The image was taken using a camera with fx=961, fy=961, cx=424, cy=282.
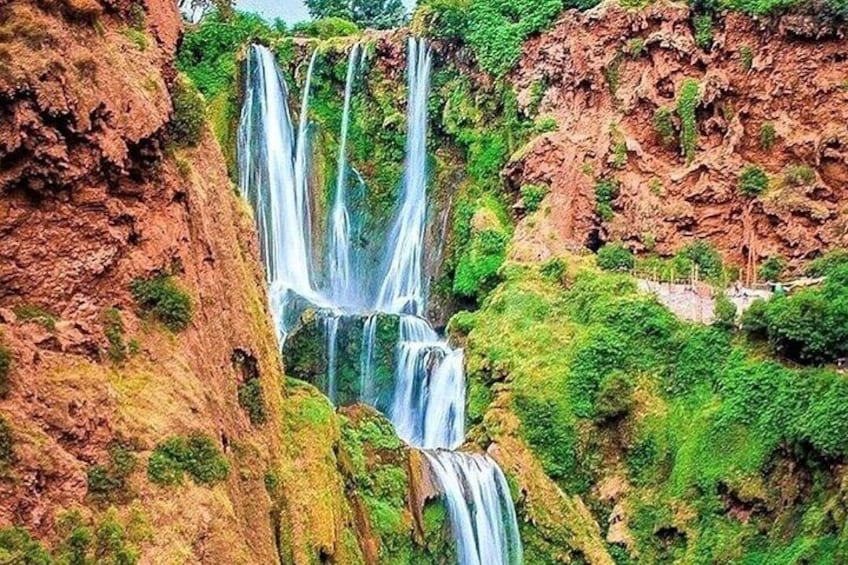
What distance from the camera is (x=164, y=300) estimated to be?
1387 centimetres

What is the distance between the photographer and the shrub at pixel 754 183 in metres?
30.8

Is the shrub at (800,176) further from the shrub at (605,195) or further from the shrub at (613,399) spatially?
the shrub at (613,399)

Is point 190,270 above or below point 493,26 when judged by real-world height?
below

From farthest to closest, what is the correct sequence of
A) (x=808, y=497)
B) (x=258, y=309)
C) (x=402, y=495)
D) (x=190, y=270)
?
(x=808, y=497) → (x=402, y=495) → (x=258, y=309) → (x=190, y=270)

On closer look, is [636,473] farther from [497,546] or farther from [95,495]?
[95,495]

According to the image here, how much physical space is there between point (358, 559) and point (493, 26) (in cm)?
2536

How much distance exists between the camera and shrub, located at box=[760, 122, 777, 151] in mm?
31312

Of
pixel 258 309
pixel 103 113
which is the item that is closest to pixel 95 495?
pixel 103 113

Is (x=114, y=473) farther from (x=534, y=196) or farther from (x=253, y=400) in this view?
(x=534, y=196)

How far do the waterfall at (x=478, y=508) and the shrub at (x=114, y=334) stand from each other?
10036mm

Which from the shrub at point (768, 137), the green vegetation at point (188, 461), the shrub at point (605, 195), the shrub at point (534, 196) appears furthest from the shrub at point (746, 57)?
the green vegetation at point (188, 461)

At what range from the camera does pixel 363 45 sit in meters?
40.7

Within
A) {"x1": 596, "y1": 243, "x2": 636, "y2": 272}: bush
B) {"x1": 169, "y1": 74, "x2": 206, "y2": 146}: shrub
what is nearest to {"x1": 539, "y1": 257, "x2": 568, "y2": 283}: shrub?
{"x1": 596, "y1": 243, "x2": 636, "y2": 272}: bush

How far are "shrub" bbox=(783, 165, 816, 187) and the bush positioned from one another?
546 cm
